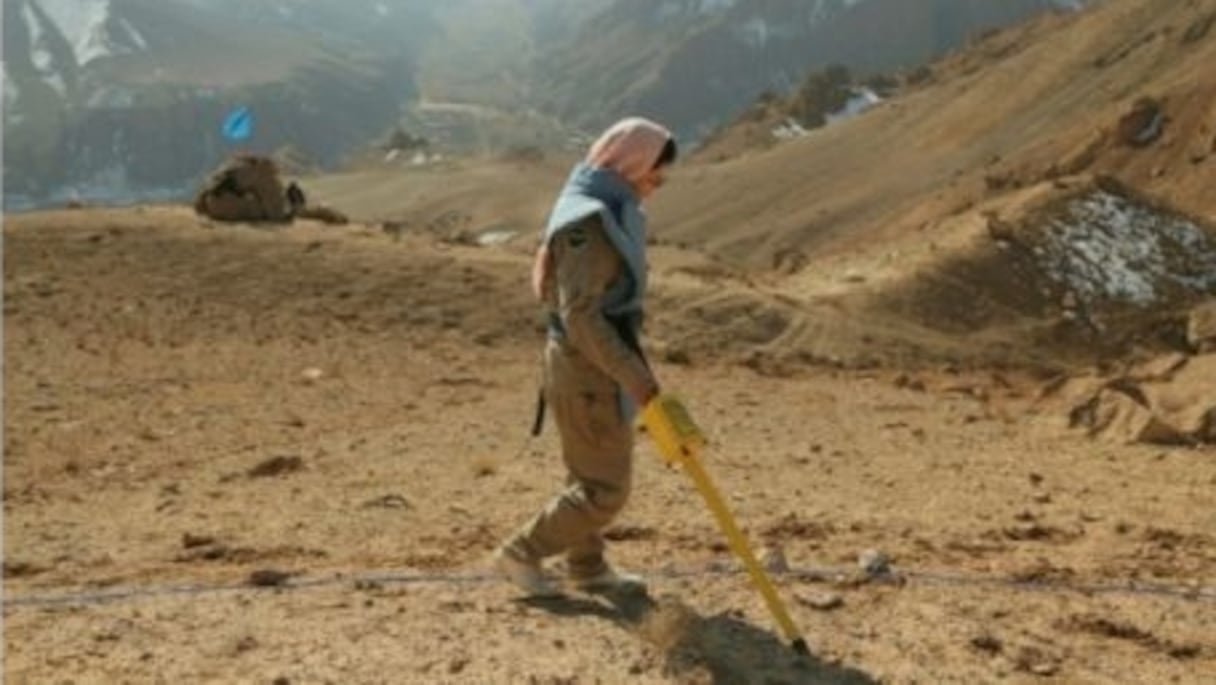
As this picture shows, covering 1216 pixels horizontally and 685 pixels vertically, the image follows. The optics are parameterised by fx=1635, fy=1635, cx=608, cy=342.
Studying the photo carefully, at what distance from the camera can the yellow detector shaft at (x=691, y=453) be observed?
242 inches

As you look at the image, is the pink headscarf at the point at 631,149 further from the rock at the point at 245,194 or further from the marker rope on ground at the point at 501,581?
the rock at the point at 245,194

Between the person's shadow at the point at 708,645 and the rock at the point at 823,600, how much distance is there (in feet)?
1.38

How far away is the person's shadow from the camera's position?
6.08m

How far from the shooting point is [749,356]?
63.9 feet

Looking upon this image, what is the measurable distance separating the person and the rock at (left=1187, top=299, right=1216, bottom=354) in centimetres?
1422

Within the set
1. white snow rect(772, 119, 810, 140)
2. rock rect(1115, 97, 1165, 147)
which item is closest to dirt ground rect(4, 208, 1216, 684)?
rock rect(1115, 97, 1165, 147)

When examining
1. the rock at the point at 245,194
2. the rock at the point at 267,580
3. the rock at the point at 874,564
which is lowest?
the rock at the point at 245,194

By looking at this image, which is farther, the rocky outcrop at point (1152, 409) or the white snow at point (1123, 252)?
the white snow at point (1123, 252)

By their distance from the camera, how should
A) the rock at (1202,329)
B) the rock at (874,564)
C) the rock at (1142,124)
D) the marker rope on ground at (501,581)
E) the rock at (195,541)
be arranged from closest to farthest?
the marker rope on ground at (501,581), the rock at (874,564), the rock at (195,541), the rock at (1202,329), the rock at (1142,124)

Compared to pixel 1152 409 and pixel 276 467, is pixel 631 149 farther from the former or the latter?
pixel 1152 409

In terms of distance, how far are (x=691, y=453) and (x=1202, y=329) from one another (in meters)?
15.3

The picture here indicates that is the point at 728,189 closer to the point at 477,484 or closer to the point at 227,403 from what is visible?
the point at 227,403

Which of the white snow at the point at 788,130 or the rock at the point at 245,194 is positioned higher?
the white snow at the point at 788,130

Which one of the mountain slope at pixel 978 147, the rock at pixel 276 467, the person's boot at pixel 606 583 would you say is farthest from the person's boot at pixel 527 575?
the mountain slope at pixel 978 147
